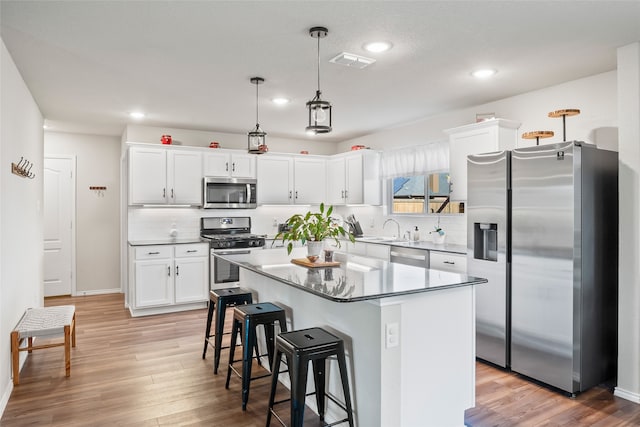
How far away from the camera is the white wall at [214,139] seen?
19.4ft

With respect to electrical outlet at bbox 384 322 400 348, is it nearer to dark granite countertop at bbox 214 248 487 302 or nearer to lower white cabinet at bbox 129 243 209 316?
dark granite countertop at bbox 214 248 487 302

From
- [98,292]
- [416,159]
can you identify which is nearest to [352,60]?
[416,159]

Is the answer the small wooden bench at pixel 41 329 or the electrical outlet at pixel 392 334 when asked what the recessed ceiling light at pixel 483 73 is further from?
the small wooden bench at pixel 41 329

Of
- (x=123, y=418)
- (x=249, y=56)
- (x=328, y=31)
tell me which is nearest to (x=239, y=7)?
(x=328, y=31)

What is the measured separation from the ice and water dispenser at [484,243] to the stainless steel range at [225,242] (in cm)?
288

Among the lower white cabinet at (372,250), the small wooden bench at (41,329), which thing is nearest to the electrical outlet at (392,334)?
the small wooden bench at (41,329)

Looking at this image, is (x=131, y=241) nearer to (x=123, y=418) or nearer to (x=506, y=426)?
(x=123, y=418)

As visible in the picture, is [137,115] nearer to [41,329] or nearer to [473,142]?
[41,329]

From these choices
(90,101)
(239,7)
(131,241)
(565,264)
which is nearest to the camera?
(239,7)

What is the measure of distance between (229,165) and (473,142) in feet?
11.5

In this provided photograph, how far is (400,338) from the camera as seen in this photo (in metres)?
2.25

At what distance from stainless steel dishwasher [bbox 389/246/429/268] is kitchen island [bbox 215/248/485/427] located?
179 centimetres

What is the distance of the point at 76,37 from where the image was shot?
2836 mm

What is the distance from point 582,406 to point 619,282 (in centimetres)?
93
